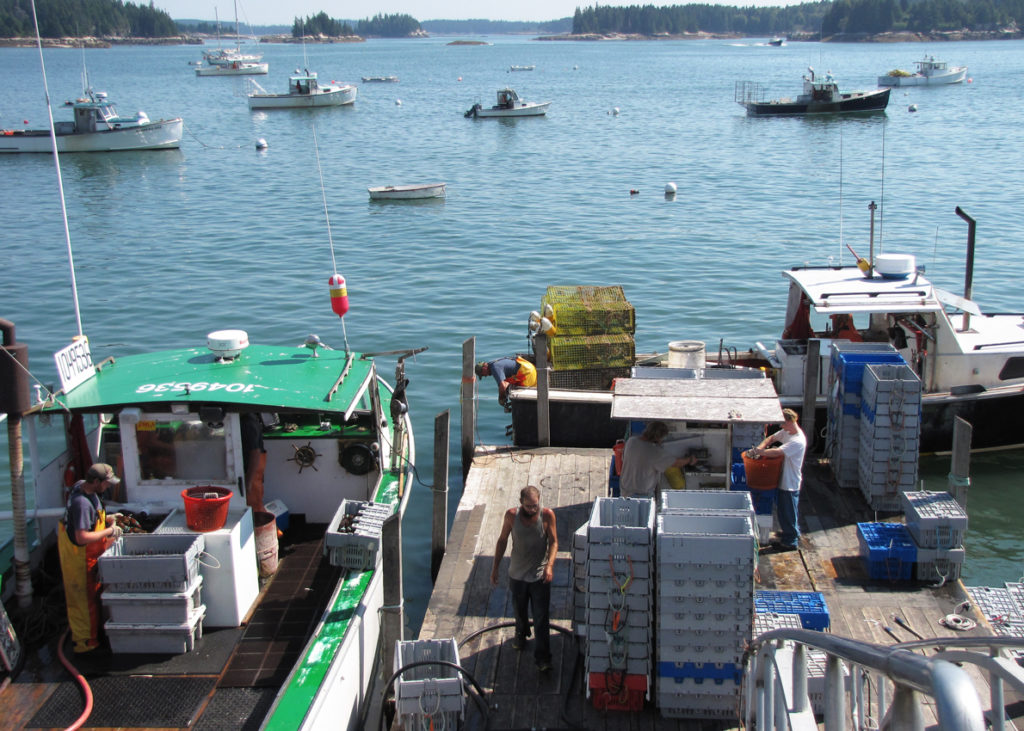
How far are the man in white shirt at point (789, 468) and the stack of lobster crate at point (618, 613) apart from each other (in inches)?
105

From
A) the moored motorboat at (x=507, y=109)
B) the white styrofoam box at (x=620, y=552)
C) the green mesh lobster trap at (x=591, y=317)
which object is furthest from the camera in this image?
the moored motorboat at (x=507, y=109)

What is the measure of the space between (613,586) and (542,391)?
6.04 metres

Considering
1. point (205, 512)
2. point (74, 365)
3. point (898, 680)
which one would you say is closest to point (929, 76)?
point (74, 365)

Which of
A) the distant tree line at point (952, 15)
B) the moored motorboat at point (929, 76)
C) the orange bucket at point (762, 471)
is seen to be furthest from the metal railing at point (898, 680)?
the distant tree line at point (952, 15)

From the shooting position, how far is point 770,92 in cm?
9112

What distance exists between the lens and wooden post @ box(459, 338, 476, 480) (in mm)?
13070

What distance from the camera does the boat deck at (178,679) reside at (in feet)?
24.1

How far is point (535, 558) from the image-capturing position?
8.09 metres

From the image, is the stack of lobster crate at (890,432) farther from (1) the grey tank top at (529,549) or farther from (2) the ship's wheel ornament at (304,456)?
(2) the ship's wheel ornament at (304,456)

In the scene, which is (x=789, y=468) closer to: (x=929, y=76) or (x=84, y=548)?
(x=84, y=548)

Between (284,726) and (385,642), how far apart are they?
207 cm

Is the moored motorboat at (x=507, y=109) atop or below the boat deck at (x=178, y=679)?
atop

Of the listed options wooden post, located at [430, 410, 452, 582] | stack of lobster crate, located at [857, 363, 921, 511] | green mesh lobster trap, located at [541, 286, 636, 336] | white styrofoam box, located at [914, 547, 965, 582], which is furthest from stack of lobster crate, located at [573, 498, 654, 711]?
green mesh lobster trap, located at [541, 286, 636, 336]

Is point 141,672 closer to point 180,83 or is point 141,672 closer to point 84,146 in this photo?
point 84,146
